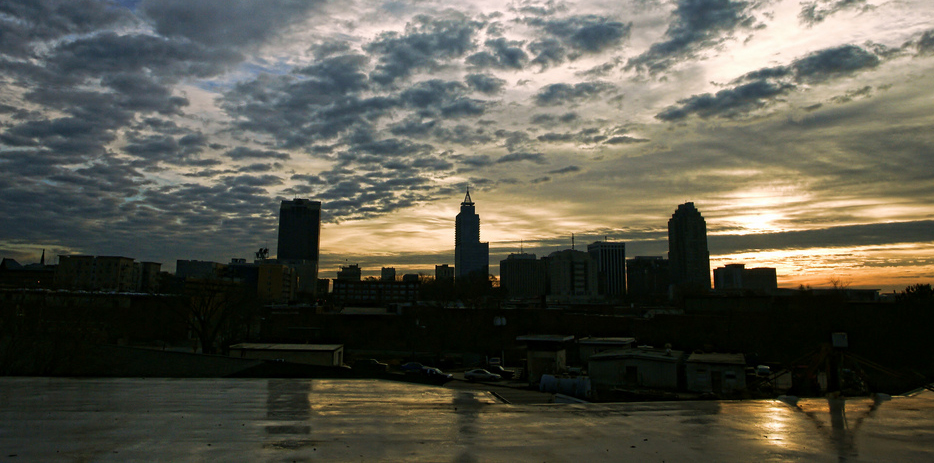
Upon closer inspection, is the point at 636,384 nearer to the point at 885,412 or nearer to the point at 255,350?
the point at 885,412

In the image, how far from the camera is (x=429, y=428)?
8.41m

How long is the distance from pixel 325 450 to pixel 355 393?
21.5 feet

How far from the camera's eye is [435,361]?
43.4 m

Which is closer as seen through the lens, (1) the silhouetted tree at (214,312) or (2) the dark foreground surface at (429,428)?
(2) the dark foreground surface at (429,428)

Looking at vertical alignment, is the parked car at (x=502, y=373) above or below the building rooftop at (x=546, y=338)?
below

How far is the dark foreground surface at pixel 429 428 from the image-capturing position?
6.74m

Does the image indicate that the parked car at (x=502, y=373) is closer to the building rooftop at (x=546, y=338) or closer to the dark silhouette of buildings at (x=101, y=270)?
the building rooftop at (x=546, y=338)

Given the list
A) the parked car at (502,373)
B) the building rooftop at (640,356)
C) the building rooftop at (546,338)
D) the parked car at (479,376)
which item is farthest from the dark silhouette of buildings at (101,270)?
the building rooftop at (640,356)

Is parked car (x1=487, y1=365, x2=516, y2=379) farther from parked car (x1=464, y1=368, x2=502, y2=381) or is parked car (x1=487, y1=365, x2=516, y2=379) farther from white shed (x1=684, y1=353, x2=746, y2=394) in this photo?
white shed (x1=684, y1=353, x2=746, y2=394)

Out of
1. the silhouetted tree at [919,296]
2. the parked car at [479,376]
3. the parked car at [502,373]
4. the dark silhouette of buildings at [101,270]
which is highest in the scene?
the dark silhouette of buildings at [101,270]

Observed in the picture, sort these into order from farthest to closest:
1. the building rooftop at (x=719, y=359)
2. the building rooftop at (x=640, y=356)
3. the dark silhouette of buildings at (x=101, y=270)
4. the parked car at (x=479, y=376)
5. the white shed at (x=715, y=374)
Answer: the dark silhouette of buildings at (x=101, y=270)
the parked car at (x=479, y=376)
the building rooftop at (x=640, y=356)
the building rooftop at (x=719, y=359)
the white shed at (x=715, y=374)

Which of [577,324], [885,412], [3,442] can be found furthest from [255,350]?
[577,324]

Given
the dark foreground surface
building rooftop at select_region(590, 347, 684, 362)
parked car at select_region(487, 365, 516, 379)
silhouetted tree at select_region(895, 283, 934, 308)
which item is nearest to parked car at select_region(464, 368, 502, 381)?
parked car at select_region(487, 365, 516, 379)

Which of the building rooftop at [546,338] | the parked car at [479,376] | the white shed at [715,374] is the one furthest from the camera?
the building rooftop at [546,338]
